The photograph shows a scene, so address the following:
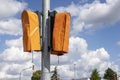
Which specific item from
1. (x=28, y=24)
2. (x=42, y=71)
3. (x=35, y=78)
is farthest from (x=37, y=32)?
(x=35, y=78)

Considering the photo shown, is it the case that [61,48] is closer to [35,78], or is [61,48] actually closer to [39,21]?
[39,21]

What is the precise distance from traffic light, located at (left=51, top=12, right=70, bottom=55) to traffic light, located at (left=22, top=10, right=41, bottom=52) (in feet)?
1.14

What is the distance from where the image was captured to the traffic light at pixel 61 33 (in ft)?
27.8

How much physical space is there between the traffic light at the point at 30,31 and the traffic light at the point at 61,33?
1.14 feet

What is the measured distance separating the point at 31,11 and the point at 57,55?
1.11 meters

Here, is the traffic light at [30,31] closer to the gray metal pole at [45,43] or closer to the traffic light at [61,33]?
the gray metal pole at [45,43]

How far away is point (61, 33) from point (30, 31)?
65 cm

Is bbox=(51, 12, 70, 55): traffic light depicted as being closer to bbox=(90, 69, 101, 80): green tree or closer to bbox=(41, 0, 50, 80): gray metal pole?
bbox=(41, 0, 50, 80): gray metal pole

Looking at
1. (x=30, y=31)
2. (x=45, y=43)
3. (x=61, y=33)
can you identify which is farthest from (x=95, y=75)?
(x=30, y=31)

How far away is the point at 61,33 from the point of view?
28.0 ft

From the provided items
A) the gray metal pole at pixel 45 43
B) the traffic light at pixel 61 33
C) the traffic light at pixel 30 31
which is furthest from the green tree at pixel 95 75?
the traffic light at pixel 30 31

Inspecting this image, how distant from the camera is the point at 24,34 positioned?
846cm

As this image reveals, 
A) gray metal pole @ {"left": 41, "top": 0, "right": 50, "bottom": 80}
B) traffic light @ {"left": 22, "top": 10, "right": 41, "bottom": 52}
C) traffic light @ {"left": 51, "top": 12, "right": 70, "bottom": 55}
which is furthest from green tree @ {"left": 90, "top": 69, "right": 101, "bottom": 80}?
traffic light @ {"left": 22, "top": 10, "right": 41, "bottom": 52}

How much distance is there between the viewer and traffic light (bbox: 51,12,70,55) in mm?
8461
